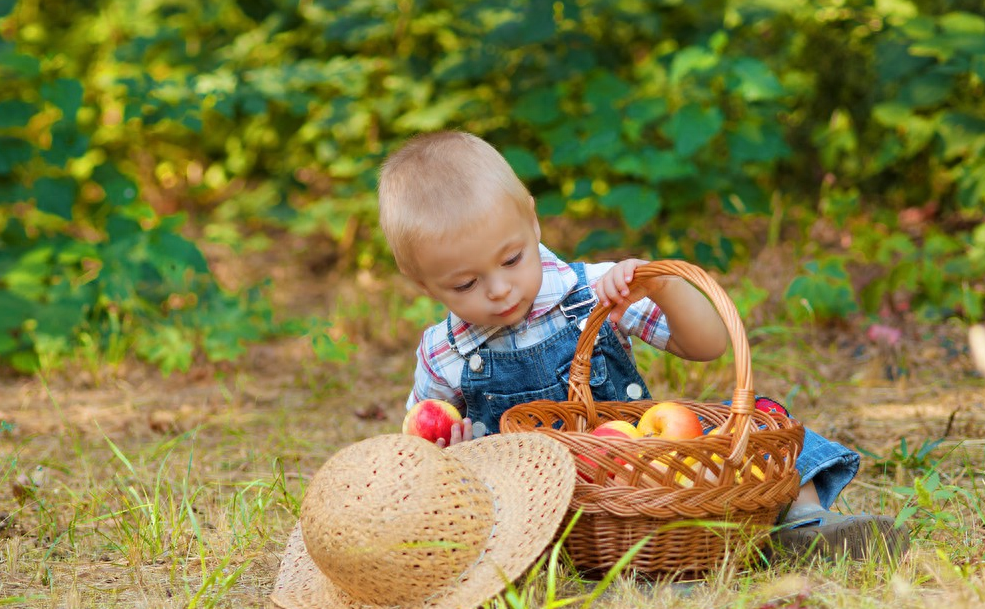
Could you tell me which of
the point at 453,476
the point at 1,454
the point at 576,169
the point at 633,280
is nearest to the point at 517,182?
the point at 633,280

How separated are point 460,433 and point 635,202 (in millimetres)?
2249

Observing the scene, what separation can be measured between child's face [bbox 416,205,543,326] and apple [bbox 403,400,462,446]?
240mm

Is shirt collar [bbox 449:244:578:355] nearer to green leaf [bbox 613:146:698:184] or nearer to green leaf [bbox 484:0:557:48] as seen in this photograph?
green leaf [bbox 613:146:698:184]

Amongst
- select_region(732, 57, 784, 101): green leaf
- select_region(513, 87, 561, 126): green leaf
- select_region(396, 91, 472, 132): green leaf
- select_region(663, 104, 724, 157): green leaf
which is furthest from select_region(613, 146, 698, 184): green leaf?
select_region(396, 91, 472, 132): green leaf

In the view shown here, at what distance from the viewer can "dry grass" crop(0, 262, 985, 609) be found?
1972mm

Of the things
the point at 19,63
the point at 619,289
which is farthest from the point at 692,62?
the point at 19,63

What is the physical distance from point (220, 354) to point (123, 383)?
396 mm

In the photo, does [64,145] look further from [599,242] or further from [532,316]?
[532,316]

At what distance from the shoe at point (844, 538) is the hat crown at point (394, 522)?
2.19 ft

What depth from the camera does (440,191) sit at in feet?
7.25

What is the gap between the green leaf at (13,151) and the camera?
4.29m

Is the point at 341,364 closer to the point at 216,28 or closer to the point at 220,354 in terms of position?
the point at 220,354

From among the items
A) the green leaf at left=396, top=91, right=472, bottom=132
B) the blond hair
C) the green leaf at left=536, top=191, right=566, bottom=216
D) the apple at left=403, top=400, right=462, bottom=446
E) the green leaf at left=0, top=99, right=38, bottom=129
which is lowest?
the green leaf at left=536, top=191, right=566, bottom=216

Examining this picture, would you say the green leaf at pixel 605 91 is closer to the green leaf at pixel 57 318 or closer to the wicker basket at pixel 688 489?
the green leaf at pixel 57 318
